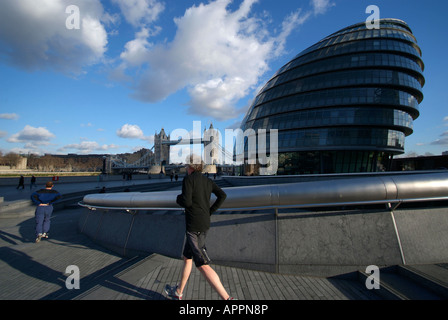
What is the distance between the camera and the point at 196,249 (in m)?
2.45

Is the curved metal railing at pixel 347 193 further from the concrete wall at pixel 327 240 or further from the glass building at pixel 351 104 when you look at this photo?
the glass building at pixel 351 104

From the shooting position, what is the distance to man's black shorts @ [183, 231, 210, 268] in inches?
95.4

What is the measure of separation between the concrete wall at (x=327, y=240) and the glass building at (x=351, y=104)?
2679 centimetres

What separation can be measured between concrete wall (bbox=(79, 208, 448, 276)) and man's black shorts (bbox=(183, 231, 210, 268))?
1115 mm

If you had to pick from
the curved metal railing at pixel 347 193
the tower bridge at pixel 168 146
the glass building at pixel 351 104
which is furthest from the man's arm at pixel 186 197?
the tower bridge at pixel 168 146

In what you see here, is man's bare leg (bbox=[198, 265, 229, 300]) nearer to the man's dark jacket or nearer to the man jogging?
the man jogging

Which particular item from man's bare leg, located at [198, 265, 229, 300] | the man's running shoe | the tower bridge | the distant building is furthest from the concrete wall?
the tower bridge

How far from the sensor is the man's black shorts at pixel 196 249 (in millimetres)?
2424

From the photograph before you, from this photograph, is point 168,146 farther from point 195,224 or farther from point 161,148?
point 195,224

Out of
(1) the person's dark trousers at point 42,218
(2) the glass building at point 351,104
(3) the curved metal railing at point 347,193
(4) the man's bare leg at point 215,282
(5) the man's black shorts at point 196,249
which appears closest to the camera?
(4) the man's bare leg at point 215,282

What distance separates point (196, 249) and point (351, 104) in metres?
31.1

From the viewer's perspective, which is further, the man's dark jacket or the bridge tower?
the bridge tower

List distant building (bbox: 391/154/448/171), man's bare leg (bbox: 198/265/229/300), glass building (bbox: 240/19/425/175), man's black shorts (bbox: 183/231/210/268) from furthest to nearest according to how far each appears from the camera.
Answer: distant building (bbox: 391/154/448/171) → glass building (bbox: 240/19/425/175) → man's black shorts (bbox: 183/231/210/268) → man's bare leg (bbox: 198/265/229/300)
